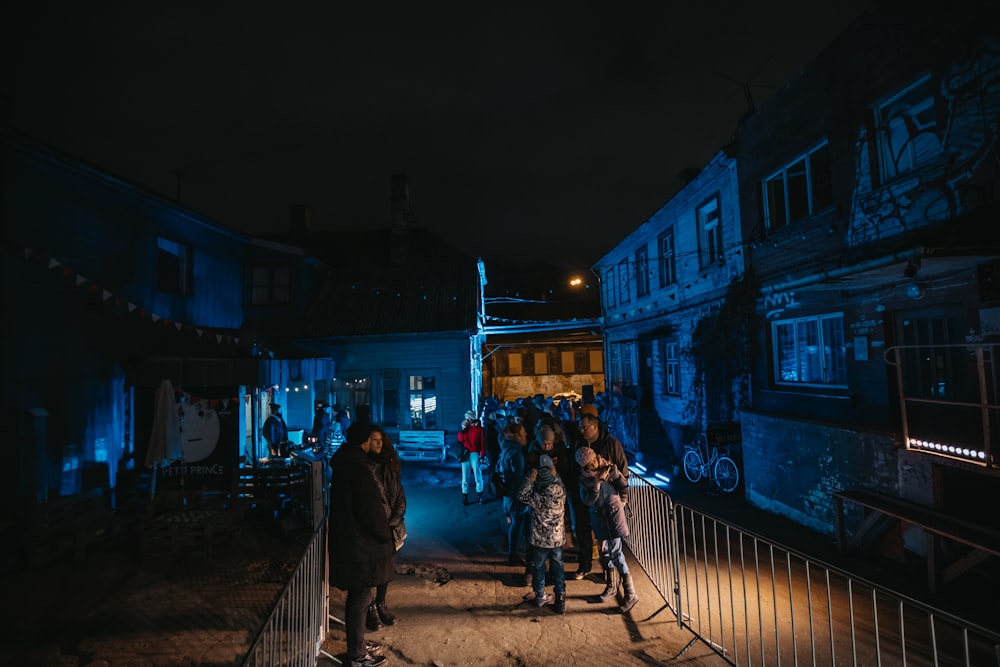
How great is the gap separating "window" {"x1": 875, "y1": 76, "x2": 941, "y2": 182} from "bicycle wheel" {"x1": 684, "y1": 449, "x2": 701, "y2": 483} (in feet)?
23.2

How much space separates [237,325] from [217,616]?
11771 mm

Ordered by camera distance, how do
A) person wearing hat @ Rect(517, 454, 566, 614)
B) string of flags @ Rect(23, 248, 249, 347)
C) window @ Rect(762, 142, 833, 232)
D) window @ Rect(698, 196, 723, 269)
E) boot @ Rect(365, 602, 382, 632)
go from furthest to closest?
window @ Rect(698, 196, 723, 269) → window @ Rect(762, 142, 833, 232) → string of flags @ Rect(23, 248, 249, 347) → person wearing hat @ Rect(517, 454, 566, 614) → boot @ Rect(365, 602, 382, 632)

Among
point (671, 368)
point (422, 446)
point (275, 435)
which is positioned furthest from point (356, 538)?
point (671, 368)

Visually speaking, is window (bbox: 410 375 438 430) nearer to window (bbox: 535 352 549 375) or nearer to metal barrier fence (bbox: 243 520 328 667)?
metal barrier fence (bbox: 243 520 328 667)

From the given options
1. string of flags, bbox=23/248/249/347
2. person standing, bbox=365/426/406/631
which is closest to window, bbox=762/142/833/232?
person standing, bbox=365/426/406/631

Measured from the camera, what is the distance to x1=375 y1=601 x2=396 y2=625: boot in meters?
5.20

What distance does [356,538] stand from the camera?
14.5 ft

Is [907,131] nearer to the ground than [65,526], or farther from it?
farther from it

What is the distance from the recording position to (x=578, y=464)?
5.91 metres

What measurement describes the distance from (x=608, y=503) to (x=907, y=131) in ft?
22.8

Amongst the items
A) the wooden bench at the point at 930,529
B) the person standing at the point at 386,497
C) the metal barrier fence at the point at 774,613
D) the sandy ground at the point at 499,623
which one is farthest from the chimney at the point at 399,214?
the wooden bench at the point at 930,529

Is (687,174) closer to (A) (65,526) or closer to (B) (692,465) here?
(B) (692,465)

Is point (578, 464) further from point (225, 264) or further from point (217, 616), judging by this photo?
point (225, 264)

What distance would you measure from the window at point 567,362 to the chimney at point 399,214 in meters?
14.4
